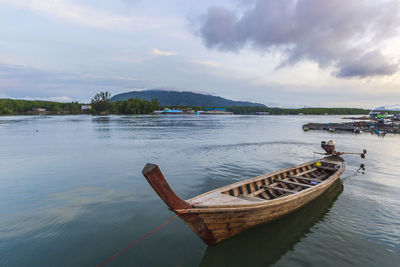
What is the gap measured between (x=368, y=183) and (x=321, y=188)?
668 centimetres

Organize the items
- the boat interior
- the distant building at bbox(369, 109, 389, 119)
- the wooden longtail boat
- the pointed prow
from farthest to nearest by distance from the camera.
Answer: the distant building at bbox(369, 109, 389, 119) < the boat interior < the wooden longtail boat < the pointed prow

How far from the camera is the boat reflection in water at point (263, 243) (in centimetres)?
638

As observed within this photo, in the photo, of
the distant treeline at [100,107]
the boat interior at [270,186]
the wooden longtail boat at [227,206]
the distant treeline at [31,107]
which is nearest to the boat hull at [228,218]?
the wooden longtail boat at [227,206]

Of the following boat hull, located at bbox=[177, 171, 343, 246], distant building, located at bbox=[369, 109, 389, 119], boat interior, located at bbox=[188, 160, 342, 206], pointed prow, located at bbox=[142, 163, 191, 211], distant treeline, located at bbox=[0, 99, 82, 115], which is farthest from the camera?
distant treeline, located at bbox=[0, 99, 82, 115]

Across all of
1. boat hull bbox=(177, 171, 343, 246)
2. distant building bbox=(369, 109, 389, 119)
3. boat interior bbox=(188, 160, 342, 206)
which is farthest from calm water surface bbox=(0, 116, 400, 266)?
distant building bbox=(369, 109, 389, 119)

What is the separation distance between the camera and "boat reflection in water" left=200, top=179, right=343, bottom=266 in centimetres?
638

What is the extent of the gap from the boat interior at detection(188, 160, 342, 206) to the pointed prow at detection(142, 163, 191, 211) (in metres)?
0.91

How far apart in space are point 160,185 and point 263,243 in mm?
4474

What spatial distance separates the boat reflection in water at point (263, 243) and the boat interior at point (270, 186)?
1.10m

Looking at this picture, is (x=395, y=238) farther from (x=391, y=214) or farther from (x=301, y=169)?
(x=301, y=169)

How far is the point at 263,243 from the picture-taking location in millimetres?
7121

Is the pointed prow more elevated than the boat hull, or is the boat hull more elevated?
the pointed prow

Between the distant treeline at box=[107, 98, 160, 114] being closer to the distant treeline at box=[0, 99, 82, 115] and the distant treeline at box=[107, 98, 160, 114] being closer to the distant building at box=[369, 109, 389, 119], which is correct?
the distant treeline at box=[0, 99, 82, 115]

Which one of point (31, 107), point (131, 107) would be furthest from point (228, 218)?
point (31, 107)
